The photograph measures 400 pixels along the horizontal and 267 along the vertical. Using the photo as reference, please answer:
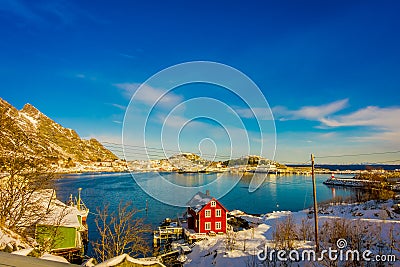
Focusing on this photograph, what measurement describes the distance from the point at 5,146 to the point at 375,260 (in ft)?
36.2

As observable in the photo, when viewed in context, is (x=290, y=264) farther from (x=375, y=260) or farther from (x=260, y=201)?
(x=260, y=201)

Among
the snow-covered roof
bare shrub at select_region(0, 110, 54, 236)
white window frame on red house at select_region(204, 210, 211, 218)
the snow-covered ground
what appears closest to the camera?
→ bare shrub at select_region(0, 110, 54, 236)

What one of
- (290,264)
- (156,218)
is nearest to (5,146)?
(290,264)

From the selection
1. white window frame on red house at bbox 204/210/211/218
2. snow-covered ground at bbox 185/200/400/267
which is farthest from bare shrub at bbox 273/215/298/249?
white window frame on red house at bbox 204/210/211/218

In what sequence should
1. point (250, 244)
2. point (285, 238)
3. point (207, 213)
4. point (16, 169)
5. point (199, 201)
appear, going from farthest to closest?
1. point (199, 201)
2. point (207, 213)
3. point (250, 244)
4. point (285, 238)
5. point (16, 169)

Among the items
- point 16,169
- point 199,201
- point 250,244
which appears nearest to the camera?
point 16,169

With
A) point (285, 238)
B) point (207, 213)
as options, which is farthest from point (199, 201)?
point (285, 238)

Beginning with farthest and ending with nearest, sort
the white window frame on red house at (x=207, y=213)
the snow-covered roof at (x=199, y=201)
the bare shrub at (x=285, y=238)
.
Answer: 1. the snow-covered roof at (x=199, y=201)
2. the white window frame on red house at (x=207, y=213)
3. the bare shrub at (x=285, y=238)

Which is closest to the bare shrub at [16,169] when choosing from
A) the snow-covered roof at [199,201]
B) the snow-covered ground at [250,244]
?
the snow-covered ground at [250,244]

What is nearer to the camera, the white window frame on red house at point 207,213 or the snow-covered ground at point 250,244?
the snow-covered ground at point 250,244

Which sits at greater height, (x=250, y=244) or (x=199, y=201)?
(x=199, y=201)

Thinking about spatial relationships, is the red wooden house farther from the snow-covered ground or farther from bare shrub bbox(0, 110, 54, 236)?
bare shrub bbox(0, 110, 54, 236)

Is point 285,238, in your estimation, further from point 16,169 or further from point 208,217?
point 208,217

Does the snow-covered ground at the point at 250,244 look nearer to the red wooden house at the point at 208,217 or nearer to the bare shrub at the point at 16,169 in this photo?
the red wooden house at the point at 208,217
